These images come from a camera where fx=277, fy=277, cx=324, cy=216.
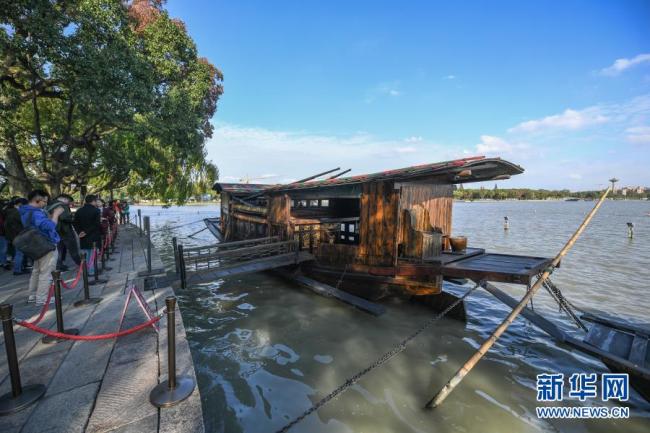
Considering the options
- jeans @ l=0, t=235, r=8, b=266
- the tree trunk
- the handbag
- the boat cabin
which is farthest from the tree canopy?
the boat cabin

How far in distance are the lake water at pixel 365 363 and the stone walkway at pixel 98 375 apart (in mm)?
1221

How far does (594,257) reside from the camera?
1769 centimetres

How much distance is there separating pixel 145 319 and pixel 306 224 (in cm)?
621

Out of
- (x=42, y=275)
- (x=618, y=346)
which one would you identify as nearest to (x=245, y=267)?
(x=42, y=275)

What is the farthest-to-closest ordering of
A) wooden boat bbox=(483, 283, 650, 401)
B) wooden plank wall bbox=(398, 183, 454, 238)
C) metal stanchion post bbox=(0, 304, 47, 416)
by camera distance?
1. wooden plank wall bbox=(398, 183, 454, 238)
2. wooden boat bbox=(483, 283, 650, 401)
3. metal stanchion post bbox=(0, 304, 47, 416)

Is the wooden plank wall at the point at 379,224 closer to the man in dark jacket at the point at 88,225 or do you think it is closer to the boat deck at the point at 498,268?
the boat deck at the point at 498,268

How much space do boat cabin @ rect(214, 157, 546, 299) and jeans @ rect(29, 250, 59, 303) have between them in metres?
6.38

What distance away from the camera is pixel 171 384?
143 inches

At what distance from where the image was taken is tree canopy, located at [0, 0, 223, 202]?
9047mm

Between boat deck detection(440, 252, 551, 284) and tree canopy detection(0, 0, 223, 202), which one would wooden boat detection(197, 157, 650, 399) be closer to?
boat deck detection(440, 252, 551, 284)

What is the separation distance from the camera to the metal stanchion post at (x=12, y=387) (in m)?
3.12

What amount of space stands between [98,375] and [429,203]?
936 centimetres

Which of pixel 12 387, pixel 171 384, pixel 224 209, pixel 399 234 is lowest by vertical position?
pixel 171 384

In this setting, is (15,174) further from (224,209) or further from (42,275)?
(42,275)
